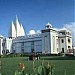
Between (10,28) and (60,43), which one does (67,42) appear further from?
(10,28)

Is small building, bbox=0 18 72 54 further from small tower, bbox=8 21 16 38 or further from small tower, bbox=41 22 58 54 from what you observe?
small tower, bbox=8 21 16 38

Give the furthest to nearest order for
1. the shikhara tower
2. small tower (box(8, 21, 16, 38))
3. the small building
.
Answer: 1. the shikhara tower
2. small tower (box(8, 21, 16, 38))
3. the small building

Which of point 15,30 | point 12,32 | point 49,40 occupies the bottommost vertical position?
point 49,40

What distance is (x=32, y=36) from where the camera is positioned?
4878 centimetres

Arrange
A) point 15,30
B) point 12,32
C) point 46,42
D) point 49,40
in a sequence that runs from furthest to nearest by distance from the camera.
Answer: point 15,30 → point 12,32 → point 46,42 → point 49,40

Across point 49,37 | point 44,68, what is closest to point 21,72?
point 44,68

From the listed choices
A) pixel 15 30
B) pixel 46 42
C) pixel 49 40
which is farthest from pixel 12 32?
pixel 49 40

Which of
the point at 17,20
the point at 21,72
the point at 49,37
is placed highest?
the point at 17,20

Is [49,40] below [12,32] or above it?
below

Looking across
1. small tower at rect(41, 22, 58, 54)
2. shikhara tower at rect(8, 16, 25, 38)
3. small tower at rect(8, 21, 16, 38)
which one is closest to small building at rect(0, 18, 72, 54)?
small tower at rect(41, 22, 58, 54)

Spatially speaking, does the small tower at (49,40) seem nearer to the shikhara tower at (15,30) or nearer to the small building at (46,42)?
the small building at (46,42)

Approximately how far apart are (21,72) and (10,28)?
57217 mm

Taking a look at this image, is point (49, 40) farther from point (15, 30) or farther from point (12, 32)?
point (15, 30)

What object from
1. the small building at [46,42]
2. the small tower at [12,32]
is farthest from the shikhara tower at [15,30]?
the small building at [46,42]
